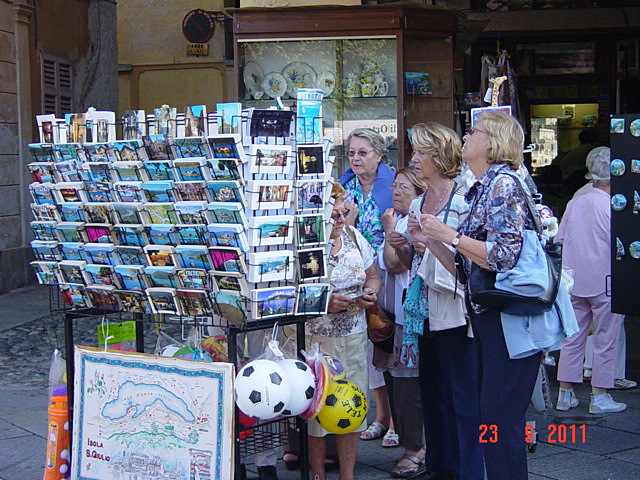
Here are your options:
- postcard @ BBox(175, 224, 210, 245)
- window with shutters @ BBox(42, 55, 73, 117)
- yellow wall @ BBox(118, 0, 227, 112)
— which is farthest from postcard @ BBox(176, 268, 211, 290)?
yellow wall @ BBox(118, 0, 227, 112)

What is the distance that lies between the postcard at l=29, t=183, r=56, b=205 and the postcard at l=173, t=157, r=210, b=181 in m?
0.93

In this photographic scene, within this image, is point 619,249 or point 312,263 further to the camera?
point 619,249

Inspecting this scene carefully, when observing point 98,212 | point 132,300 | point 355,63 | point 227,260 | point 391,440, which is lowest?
point 391,440

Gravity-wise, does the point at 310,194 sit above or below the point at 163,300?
above

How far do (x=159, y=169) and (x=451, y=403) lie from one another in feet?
6.41

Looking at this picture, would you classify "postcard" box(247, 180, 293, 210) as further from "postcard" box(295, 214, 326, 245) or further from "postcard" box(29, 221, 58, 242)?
"postcard" box(29, 221, 58, 242)

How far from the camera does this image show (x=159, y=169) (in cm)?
403

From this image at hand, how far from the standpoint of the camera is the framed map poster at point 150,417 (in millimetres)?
3990

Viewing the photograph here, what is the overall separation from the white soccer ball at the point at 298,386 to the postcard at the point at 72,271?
1158mm

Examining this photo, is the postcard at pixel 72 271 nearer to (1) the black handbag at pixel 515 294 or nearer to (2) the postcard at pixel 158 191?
(2) the postcard at pixel 158 191

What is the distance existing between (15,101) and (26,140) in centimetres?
56

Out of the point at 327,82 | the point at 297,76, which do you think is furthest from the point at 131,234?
the point at 327,82

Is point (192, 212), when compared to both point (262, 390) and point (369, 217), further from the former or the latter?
point (369, 217)

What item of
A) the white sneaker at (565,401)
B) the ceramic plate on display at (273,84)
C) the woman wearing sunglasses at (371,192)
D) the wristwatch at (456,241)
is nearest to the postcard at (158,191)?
the wristwatch at (456,241)
